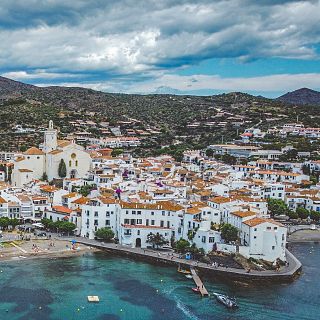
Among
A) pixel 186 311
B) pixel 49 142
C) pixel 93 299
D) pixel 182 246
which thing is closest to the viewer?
pixel 186 311

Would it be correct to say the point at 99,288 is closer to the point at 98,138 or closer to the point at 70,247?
the point at 70,247

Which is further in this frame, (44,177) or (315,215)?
(44,177)

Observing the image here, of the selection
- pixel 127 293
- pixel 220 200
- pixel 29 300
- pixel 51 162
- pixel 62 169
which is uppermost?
pixel 51 162

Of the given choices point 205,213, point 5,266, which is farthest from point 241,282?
point 5,266

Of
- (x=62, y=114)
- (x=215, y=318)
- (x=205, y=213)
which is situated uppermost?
(x=62, y=114)

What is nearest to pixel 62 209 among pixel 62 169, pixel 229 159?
pixel 62 169

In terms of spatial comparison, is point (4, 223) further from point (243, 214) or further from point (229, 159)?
point (229, 159)
